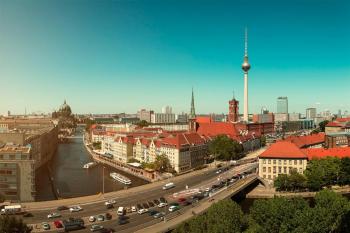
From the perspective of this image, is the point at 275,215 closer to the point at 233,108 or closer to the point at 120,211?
the point at 120,211

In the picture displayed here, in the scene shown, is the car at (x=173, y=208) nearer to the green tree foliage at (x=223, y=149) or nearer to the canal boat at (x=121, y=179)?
the canal boat at (x=121, y=179)

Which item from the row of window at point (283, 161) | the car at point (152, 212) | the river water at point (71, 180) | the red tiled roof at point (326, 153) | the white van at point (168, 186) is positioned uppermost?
the red tiled roof at point (326, 153)

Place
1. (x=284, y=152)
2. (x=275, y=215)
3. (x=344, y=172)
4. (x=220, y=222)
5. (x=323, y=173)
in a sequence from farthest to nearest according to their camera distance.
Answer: (x=284, y=152), (x=344, y=172), (x=323, y=173), (x=275, y=215), (x=220, y=222)

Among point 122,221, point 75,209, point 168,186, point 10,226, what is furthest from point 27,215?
point 168,186

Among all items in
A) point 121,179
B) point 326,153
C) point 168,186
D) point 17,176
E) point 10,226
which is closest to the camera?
point 10,226

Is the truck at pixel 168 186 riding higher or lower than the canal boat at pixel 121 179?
higher

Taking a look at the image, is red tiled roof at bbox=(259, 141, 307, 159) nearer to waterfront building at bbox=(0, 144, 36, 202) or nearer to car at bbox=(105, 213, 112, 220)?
car at bbox=(105, 213, 112, 220)

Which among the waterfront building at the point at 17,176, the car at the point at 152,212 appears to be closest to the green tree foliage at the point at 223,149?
the car at the point at 152,212
